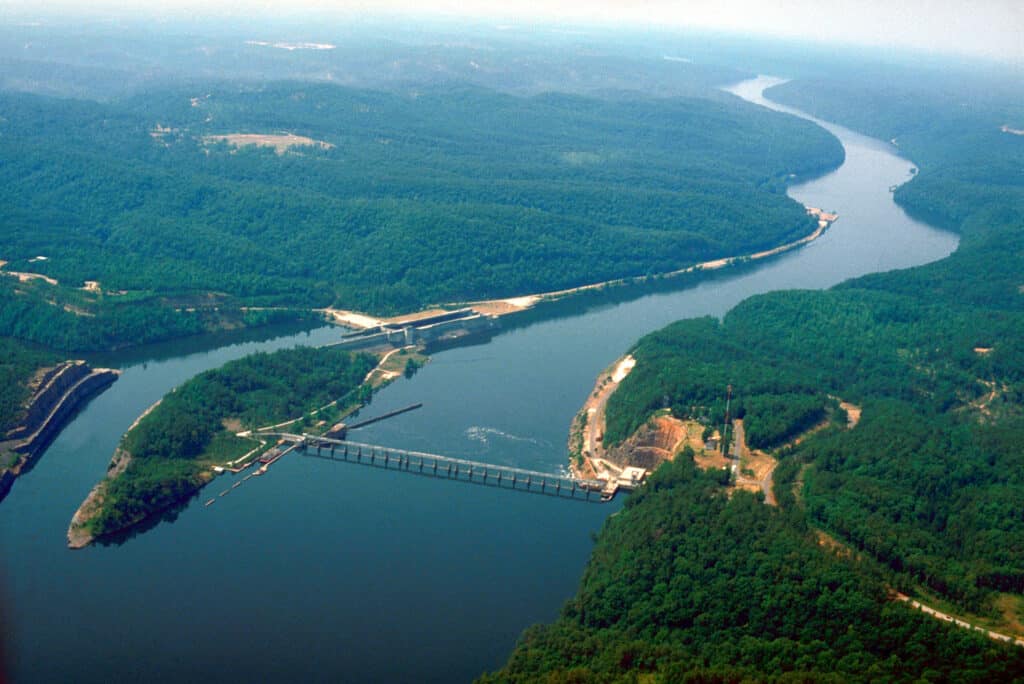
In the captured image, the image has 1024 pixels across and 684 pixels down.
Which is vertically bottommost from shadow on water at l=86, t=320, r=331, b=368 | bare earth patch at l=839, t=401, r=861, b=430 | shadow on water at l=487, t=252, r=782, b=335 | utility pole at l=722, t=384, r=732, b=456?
shadow on water at l=86, t=320, r=331, b=368

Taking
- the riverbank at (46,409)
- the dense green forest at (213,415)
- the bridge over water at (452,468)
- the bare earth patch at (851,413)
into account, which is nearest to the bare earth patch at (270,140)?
→ the dense green forest at (213,415)

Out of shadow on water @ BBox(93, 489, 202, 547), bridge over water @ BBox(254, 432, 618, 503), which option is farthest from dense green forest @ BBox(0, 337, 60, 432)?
bridge over water @ BBox(254, 432, 618, 503)

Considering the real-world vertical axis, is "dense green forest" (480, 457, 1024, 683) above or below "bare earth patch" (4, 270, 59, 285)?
above

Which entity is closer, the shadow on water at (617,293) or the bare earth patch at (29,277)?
the bare earth patch at (29,277)

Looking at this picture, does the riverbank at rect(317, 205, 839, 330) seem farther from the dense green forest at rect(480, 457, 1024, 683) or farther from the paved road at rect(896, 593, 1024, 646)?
the paved road at rect(896, 593, 1024, 646)

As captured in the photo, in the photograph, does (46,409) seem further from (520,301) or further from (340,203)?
(340,203)

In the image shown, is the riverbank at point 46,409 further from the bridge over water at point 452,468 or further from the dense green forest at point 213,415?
the bridge over water at point 452,468

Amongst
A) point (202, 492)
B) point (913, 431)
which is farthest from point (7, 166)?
point (913, 431)
